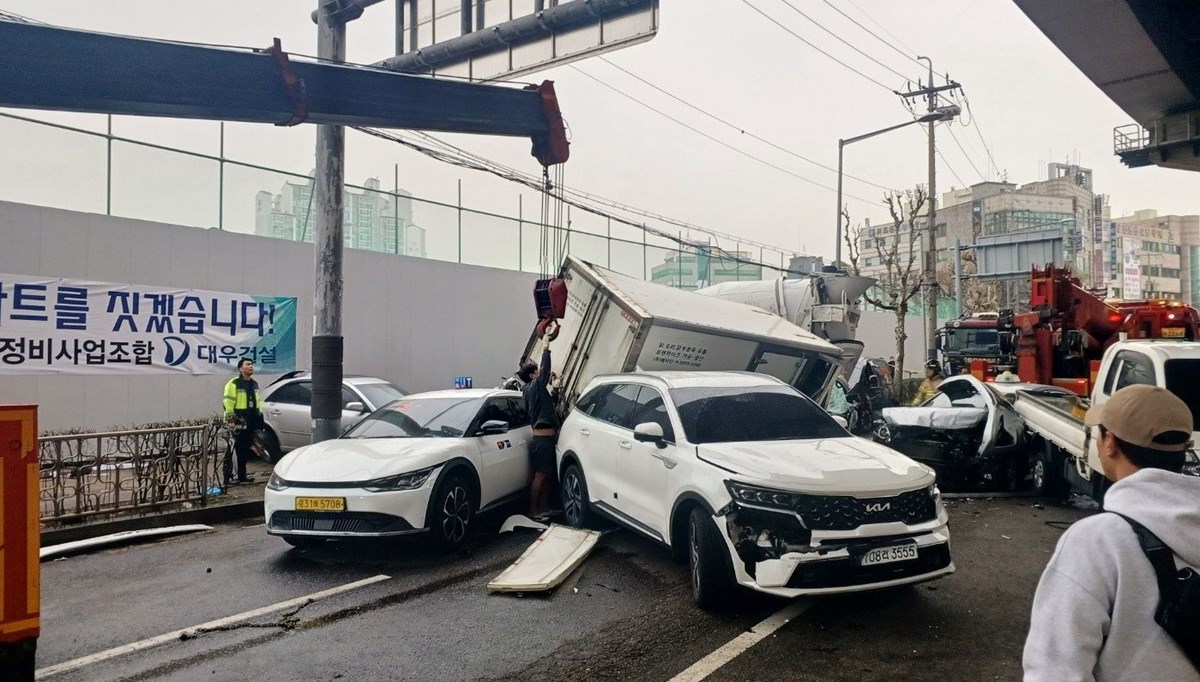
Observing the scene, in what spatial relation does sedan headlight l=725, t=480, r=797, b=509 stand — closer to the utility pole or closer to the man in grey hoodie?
the man in grey hoodie

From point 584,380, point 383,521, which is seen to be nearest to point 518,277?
point 584,380

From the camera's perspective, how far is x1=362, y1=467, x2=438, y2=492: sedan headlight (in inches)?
267

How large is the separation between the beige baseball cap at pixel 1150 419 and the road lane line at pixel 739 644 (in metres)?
3.05

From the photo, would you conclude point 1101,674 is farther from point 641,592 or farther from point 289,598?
point 289,598

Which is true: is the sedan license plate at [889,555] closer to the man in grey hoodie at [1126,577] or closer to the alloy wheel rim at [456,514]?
the man in grey hoodie at [1126,577]

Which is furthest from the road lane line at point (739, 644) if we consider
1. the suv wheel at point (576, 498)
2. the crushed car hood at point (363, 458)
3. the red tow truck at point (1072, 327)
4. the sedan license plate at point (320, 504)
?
the red tow truck at point (1072, 327)

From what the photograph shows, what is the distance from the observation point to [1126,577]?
168 centimetres

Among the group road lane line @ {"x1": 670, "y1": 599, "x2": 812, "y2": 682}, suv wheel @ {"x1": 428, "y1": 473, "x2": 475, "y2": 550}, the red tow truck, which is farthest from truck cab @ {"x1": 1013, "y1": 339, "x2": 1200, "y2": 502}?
suv wheel @ {"x1": 428, "y1": 473, "x2": 475, "y2": 550}

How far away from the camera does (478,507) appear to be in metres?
7.71

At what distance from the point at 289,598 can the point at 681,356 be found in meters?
5.71

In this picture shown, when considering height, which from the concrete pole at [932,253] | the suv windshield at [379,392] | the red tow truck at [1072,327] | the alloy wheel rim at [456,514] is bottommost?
the alloy wheel rim at [456,514]

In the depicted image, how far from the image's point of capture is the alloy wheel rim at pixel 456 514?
722 cm

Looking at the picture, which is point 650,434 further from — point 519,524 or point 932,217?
point 932,217

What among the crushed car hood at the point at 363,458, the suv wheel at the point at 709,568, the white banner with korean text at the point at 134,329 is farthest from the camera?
the white banner with korean text at the point at 134,329
